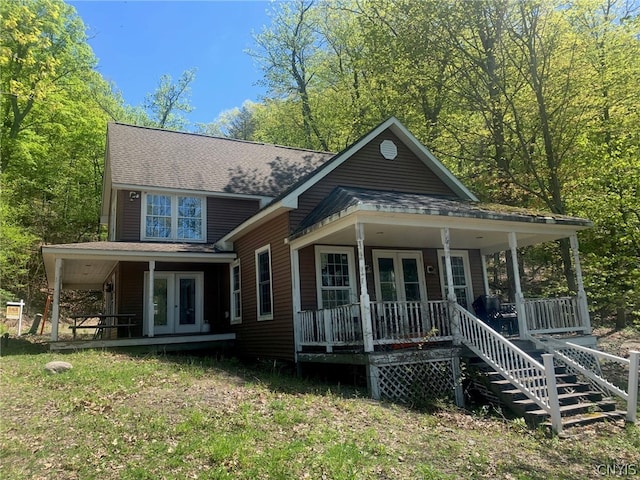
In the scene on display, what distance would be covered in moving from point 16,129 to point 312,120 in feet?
54.2

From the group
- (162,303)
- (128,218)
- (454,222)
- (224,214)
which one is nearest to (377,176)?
(454,222)

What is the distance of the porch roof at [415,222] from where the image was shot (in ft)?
29.2

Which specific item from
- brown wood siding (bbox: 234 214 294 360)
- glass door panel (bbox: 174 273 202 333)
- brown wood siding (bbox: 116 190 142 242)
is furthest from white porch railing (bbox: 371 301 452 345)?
brown wood siding (bbox: 116 190 142 242)

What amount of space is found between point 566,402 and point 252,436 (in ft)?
18.1

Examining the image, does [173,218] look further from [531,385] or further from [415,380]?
[531,385]

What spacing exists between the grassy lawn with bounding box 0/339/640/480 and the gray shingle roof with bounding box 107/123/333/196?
8.63 meters

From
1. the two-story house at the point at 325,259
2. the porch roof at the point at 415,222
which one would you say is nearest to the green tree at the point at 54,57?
the two-story house at the point at 325,259

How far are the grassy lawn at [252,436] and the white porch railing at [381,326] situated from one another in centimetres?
121

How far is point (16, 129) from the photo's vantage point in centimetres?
2378

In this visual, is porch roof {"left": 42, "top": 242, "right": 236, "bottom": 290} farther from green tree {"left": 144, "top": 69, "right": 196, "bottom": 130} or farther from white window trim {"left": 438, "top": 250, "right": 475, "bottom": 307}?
green tree {"left": 144, "top": 69, "right": 196, "bottom": 130}

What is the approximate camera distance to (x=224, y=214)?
16484 mm

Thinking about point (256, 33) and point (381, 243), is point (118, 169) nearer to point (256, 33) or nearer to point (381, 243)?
point (381, 243)

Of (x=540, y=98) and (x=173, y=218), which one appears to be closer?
(x=540, y=98)

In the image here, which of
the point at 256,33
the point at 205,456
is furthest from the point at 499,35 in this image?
the point at 256,33
